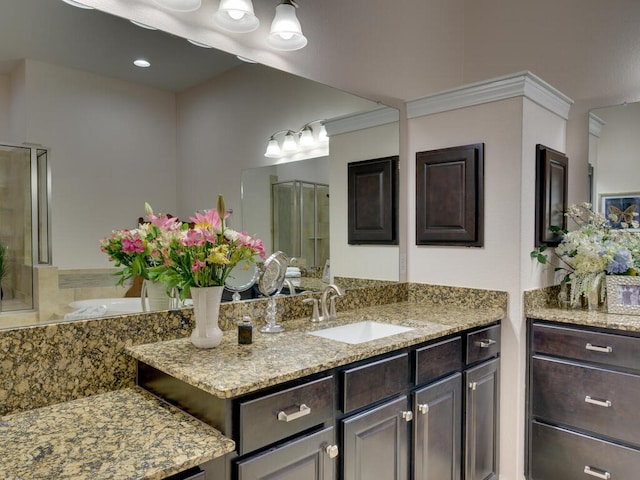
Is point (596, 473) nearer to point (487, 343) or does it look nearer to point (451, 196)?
point (487, 343)

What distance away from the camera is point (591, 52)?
2.66 meters

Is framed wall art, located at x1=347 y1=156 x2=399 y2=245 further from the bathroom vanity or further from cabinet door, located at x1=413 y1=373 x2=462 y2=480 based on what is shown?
cabinet door, located at x1=413 y1=373 x2=462 y2=480

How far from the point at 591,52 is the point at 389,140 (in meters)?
1.32

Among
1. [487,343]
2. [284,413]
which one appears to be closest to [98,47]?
[284,413]

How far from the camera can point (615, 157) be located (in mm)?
2654

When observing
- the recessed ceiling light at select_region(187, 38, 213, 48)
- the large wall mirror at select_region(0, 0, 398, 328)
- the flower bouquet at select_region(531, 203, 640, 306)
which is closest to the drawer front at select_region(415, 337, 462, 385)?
the flower bouquet at select_region(531, 203, 640, 306)

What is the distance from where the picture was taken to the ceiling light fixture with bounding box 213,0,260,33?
174 cm

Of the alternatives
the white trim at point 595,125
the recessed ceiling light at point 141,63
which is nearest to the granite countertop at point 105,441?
the recessed ceiling light at point 141,63

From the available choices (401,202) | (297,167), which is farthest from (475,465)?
(297,167)

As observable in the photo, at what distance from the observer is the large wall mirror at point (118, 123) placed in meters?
1.41

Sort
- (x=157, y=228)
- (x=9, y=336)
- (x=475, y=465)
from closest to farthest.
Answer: (x=9, y=336) < (x=157, y=228) < (x=475, y=465)

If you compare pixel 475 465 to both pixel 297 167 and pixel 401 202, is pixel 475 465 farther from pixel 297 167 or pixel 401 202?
pixel 297 167

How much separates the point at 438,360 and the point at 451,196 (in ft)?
3.32

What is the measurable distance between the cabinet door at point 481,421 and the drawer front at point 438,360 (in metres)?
0.12
